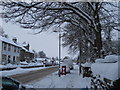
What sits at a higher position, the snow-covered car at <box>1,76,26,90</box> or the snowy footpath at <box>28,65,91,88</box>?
the snow-covered car at <box>1,76,26,90</box>

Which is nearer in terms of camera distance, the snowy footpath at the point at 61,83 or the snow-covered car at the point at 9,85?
the snow-covered car at the point at 9,85

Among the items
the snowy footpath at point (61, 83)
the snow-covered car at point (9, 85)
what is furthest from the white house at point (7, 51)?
the snow-covered car at point (9, 85)

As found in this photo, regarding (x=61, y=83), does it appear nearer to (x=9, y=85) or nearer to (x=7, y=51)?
(x=9, y=85)

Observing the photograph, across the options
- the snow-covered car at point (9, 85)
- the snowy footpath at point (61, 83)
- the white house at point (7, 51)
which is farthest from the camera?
the white house at point (7, 51)

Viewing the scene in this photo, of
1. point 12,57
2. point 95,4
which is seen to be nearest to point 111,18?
point 95,4

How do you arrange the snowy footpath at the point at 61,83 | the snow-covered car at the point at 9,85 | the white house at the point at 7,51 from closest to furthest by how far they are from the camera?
the snow-covered car at the point at 9,85
the snowy footpath at the point at 61,83
the white house at the point at 7,51

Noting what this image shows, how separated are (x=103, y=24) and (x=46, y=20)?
664 centimetres

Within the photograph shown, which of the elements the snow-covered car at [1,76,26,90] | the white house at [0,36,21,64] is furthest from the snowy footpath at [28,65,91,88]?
the white house at [0,36,21,64]

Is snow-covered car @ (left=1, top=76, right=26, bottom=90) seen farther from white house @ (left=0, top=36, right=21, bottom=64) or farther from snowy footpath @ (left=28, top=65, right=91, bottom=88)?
white house @ (left=0, top=36, right=21, bottom=64)

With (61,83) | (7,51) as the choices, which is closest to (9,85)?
(61,83)

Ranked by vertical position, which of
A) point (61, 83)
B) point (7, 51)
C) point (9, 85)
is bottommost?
point (61, 83)

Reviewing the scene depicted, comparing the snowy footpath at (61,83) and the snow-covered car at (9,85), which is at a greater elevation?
the snow-covered car at (9,85)

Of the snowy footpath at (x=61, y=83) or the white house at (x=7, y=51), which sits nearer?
the snowy footpath at (x=61, y=83)

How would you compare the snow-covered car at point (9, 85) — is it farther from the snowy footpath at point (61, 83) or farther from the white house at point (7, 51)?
the white house at point (7, 51)
